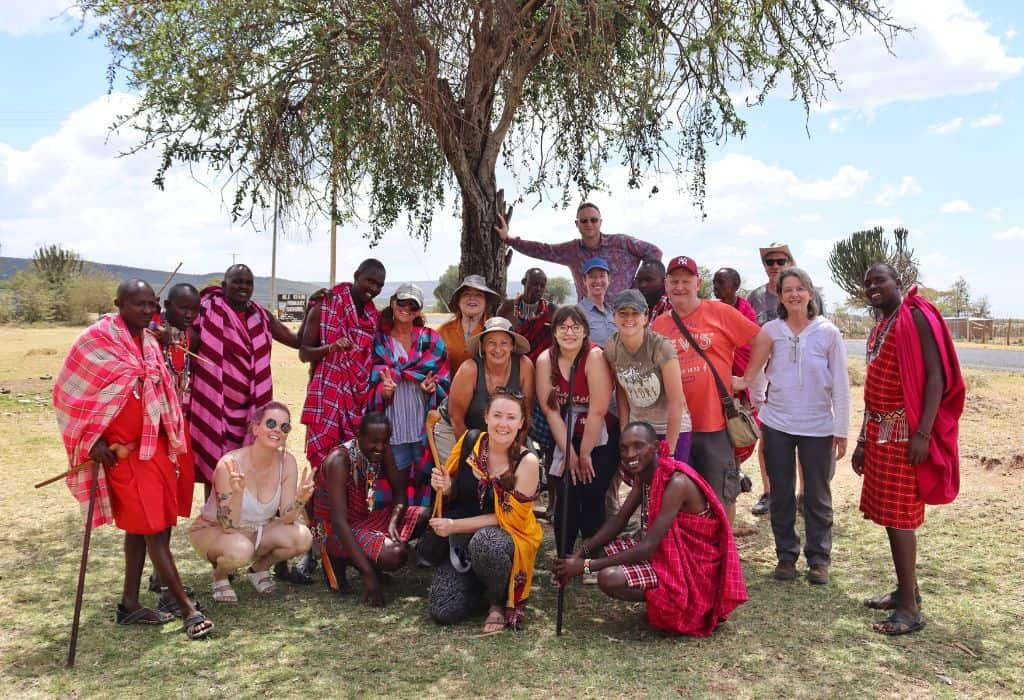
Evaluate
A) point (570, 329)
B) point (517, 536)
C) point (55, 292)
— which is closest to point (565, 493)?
point (517, 536)

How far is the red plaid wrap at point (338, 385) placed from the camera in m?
5.37

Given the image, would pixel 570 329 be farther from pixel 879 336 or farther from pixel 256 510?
pixel 256 510

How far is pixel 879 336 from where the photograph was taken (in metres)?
4.58

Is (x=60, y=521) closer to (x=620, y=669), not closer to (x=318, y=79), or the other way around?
(x=318, y=79)

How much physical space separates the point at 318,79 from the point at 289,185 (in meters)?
0.89

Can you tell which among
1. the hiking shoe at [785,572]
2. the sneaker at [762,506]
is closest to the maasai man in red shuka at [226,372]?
the hiking shoe at [785,572]

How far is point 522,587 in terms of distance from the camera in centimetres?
440

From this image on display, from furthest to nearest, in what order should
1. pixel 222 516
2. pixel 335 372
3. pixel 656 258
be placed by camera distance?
1. pixel 656 258
2. pixel 335 372
3. pixel 222 516

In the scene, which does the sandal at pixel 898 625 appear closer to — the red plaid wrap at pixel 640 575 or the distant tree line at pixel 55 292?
the red plaid wrap at pixel 640 575

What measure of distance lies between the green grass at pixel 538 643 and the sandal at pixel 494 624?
2.6 inches

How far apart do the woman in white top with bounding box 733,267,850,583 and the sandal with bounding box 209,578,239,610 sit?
3.42 m

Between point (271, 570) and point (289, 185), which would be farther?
point (289, 185)

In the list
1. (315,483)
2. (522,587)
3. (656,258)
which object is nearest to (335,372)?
(315,483)

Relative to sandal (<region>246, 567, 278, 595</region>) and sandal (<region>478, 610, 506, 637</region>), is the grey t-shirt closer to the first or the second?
sandal (<region>478, 610, 506, 637</region>)
